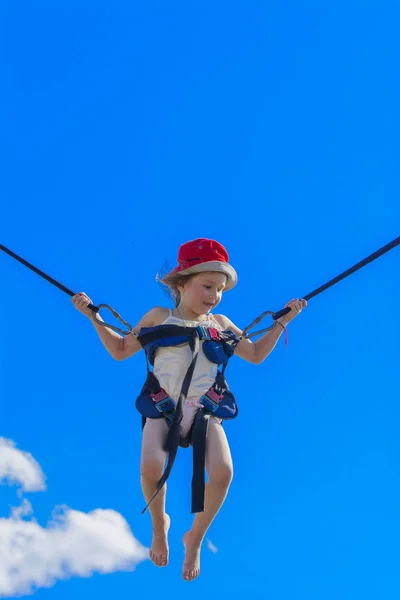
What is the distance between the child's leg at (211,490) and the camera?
21.6 ft

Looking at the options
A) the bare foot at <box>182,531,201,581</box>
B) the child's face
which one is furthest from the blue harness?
the bare foot at <box>182,531,201,581</box>

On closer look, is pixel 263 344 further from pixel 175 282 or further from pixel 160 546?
pixel 160 546

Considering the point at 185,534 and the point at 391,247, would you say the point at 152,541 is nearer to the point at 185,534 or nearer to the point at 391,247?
the point at 185,534

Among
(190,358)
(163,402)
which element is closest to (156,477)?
(163,402)

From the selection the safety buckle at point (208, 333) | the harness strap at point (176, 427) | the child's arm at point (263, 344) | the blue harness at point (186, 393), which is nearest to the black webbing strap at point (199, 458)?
the blue harness at point (186, 393)

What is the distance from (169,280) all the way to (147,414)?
1309mm

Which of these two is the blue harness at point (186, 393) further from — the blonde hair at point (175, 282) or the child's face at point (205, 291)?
the blonde hair at point (175, 282)

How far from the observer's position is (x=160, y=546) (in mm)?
6805

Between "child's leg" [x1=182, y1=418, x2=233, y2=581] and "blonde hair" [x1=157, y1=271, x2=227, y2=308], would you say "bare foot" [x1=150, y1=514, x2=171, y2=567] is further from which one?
"blonde hair" [x1=157, y1=271, x2=227, y2=308]

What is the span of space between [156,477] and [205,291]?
1697 millimetres

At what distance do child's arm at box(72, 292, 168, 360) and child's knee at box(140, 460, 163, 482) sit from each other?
3.86 feet

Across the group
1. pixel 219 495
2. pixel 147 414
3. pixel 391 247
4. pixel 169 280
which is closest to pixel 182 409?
pixel 147 414

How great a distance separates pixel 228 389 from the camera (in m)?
7.16

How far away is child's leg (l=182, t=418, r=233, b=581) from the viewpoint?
6.58 m
